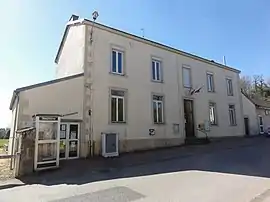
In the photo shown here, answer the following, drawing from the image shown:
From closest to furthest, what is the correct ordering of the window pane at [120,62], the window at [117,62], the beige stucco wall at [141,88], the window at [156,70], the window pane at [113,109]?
the beige stucco wall at [141,88]
the window pane at [113,109]
the window at [117,62]
the window pane at [120,62]
the window at [156,70]

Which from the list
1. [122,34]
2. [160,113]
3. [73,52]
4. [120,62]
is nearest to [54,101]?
[73,52]

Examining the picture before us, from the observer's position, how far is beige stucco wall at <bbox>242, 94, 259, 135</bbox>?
1019 inches

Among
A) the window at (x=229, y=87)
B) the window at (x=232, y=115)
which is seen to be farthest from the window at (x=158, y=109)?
the window at (x=229, y=87)

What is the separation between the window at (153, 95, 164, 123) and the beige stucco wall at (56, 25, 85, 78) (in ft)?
18.1

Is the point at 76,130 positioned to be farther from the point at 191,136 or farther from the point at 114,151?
the point at 191,136

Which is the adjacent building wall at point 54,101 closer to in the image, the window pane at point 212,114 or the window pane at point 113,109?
the window pane at point 113,109

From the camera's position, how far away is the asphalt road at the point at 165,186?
595 cm

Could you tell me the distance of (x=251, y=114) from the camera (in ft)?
87.1

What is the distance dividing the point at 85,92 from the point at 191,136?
30.2 ft

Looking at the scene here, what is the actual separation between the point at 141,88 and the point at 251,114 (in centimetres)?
1616

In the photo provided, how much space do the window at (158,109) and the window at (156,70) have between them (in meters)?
1.36

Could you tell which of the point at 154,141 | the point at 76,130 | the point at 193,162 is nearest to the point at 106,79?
the point at 76,130

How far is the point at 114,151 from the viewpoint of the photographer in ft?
43.6

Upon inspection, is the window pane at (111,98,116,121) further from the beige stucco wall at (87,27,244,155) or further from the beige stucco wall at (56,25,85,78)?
the beige stucco wall at (56,25,85,78)
